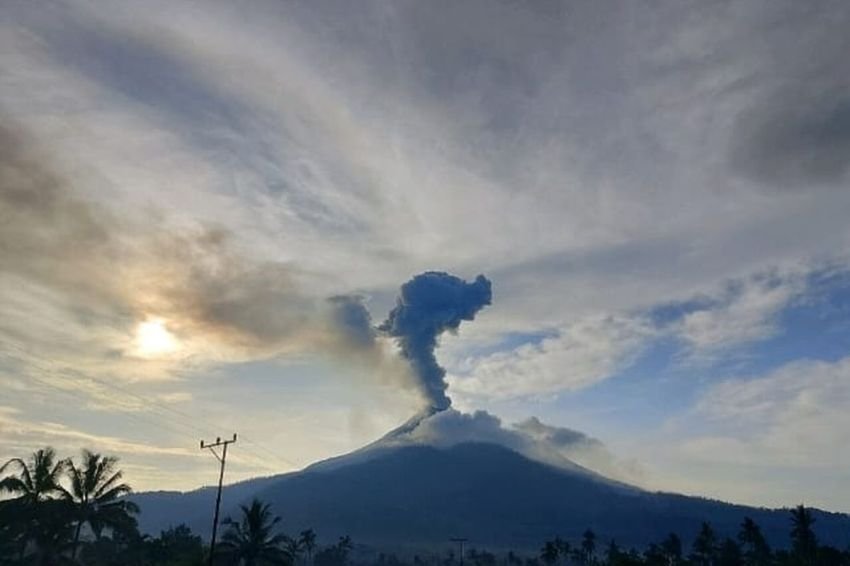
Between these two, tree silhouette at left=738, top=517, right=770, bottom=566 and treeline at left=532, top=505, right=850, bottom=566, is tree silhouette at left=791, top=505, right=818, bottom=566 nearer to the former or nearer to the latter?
treeline at left=532, top=505, right=850, bottom=566

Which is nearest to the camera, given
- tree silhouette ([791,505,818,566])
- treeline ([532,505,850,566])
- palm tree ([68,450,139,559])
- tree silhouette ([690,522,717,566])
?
palm tree ([68,450,139,559])

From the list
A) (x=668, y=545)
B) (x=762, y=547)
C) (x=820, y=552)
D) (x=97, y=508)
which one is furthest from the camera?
(x=668, y=545)

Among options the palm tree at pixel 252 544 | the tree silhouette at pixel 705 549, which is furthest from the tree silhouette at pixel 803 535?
the palm tree at pixel 252 544

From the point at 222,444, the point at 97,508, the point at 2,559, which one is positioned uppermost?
the point at 222,444

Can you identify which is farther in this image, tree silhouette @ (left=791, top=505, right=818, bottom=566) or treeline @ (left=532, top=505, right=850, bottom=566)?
tree silhouette @ (left=791, top=505, right=818, bottom=566)

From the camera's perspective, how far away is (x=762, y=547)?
116 metres

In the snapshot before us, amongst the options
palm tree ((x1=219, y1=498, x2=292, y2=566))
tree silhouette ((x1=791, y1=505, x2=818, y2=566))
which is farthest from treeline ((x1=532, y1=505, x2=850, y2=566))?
palm tree ((x1=219, y1=498, x2=292, y2=566))

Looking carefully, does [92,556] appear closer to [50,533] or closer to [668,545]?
[50,533]

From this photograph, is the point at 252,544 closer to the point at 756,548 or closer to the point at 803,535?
the point at 803,535

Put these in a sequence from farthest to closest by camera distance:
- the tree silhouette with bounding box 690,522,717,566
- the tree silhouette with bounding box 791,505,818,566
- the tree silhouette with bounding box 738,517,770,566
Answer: the tree silhouette with bounding box 690,522,717,566
the tree silhouette with bounding box 738,517,770,566
the tree silhouette with bounding box 791,505,818,566

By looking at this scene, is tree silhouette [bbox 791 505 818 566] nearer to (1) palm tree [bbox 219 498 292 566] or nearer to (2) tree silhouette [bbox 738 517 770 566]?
(2) tree silhouette [bbox 738 517 770 566]

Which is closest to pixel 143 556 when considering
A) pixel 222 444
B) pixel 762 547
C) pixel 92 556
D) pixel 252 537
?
pixel 92 556

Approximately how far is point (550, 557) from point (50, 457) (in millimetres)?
117311

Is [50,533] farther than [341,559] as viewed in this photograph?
No
